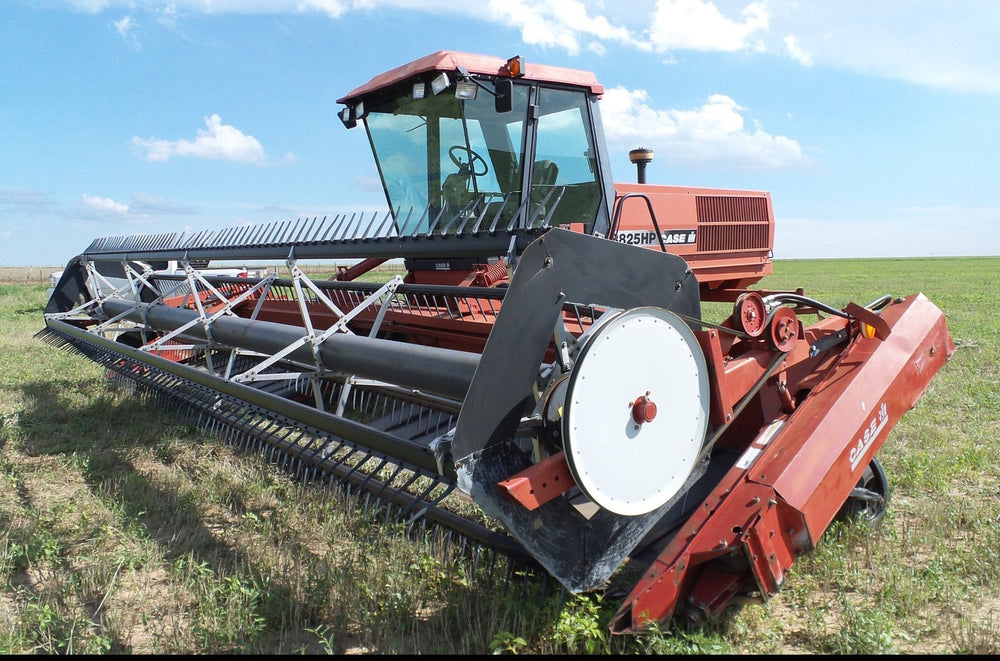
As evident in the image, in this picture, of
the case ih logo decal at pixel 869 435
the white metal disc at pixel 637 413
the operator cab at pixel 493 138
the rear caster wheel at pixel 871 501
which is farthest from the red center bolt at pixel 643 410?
the operator cab at pixel 493 138

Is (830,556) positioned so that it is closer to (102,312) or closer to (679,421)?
(679,421)

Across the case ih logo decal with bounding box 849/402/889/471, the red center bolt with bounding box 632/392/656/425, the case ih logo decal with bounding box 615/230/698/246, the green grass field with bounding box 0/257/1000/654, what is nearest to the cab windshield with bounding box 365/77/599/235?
the case ih logo decal with bounding box 615/230/698/246

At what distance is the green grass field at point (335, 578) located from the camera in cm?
Result: 241

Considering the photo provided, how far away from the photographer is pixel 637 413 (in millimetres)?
2225

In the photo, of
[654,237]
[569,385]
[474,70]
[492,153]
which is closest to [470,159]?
[492,153]

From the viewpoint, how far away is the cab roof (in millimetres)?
4527

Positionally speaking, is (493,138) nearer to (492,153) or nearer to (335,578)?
(492,153)

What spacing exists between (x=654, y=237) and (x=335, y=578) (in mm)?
3669

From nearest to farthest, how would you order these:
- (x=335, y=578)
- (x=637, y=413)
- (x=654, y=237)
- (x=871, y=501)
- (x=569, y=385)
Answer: (x=569, y=385)
(x=637, y=413)
(x=335, y=578)
(x=871, y=501)
(x=654, y=237)

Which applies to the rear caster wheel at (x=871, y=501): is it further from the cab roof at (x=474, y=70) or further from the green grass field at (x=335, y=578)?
the cab roof at (x=474, y=70)

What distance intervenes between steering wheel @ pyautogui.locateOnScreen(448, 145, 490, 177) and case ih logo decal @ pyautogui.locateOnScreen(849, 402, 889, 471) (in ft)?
9.72

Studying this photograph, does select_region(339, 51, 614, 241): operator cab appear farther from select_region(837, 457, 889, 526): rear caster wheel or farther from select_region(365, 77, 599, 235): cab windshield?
select_region(837, 457, 889, 526): rear caster wheel

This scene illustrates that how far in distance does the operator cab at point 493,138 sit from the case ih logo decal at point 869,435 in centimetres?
228

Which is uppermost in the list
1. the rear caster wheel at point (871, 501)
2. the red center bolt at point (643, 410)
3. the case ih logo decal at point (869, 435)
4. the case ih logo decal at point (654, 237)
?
the case ih logo decal at point (654, 237)
